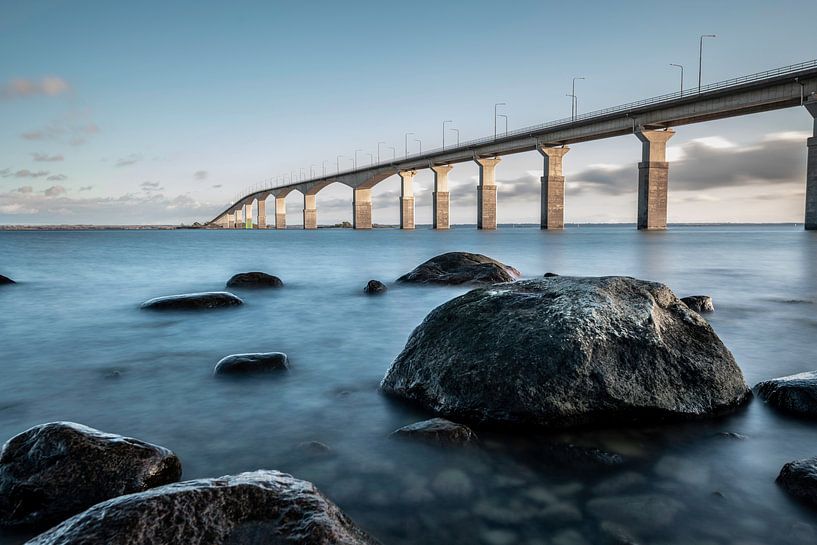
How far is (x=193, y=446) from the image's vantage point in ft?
11.1

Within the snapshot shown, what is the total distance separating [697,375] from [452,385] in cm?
181

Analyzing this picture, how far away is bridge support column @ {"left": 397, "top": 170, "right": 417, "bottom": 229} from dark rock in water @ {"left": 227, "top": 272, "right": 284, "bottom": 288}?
253ft

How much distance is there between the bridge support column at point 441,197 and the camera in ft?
270

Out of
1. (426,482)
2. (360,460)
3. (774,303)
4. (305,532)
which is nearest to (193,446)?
(360,460)

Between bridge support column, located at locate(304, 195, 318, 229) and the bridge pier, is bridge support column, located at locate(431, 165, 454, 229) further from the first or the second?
bridge support column, located at locate(304, 195, 318, 229)

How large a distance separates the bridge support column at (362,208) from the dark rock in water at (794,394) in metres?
96.9

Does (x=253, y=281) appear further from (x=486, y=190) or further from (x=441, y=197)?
(x=441, y=197)

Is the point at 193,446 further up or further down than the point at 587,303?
further down

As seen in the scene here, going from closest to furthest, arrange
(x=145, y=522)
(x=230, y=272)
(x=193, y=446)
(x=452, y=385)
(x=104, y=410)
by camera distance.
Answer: (x=145, y=522) → (x=193, y=446) → (x=452, y=385) → (x=104, y=410) → (x=230, y=272)

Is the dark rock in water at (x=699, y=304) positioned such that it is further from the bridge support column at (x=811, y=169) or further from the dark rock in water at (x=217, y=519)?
the bridge support column at (x=811, y=169)

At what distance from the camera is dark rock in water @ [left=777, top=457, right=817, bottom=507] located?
2596 mm

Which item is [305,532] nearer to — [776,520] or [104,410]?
[776,520]

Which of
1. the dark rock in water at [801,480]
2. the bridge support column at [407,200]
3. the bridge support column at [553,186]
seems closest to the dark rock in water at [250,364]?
the dark rock in water at [801,480]

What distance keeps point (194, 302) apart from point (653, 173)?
182 ft
